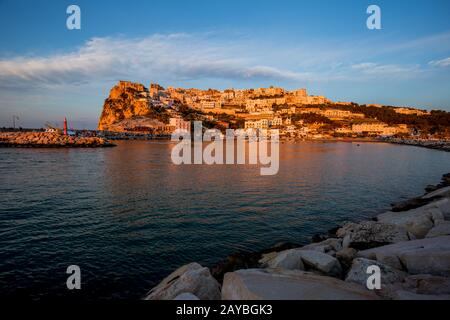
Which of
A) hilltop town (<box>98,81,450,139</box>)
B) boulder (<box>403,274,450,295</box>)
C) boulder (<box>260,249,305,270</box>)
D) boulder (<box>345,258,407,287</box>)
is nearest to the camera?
boulder (<box>403,274,450,295</box>)

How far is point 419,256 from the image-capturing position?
284 inches

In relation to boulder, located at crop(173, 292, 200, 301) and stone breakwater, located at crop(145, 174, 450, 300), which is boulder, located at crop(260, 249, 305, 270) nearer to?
stone breakwater, located at crop(145, 174, 450, 300)

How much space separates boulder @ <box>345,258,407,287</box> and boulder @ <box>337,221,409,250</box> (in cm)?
260

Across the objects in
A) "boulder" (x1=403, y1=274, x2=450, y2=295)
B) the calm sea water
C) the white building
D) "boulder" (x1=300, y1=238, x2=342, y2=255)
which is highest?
the white building

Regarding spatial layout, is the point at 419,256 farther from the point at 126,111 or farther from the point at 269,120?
the point at 126,111

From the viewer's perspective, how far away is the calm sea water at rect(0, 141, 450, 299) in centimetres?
948

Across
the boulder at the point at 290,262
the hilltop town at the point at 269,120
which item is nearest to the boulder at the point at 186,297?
the boulder at the point at 290,262

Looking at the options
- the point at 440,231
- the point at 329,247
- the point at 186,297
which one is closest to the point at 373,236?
the point at 329,247

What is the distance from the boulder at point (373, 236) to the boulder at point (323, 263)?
8.36 ft

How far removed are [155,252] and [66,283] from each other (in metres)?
3.13

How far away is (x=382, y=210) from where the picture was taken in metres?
18.1

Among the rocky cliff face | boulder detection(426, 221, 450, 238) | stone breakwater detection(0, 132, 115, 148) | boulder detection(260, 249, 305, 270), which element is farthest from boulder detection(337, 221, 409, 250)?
the rocky cliff face

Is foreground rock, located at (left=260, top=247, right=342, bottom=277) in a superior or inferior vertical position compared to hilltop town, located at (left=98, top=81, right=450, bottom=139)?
inferior
